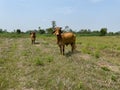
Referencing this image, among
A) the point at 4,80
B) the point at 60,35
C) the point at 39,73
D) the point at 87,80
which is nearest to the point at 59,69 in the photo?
the point at 39,73

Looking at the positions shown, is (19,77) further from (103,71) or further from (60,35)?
(60,35)

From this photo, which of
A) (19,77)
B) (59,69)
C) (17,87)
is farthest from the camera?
(59,69)

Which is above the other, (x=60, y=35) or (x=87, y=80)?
(x=60, y=35)

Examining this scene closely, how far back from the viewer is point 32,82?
925 cm

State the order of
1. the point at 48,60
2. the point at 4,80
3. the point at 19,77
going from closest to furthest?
the point at 4,80
the point at 19,77
the point at 48,60

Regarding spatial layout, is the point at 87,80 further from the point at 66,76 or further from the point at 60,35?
the point at 60,35

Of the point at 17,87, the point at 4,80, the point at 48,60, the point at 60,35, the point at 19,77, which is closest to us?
the point at 17,87

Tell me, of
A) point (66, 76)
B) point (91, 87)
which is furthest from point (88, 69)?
point (91, 87)

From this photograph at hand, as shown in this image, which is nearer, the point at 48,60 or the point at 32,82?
the point at 32,82

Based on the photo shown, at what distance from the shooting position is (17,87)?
346 inches

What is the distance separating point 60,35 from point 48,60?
3.15m

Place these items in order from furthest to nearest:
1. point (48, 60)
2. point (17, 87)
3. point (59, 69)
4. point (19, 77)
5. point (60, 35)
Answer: point (60, 35) < point (48, 60) < point (59, 69) < point (19, 77) < point (17, 87)

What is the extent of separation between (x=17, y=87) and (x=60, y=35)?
7748 mm

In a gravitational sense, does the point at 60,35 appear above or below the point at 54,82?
above
